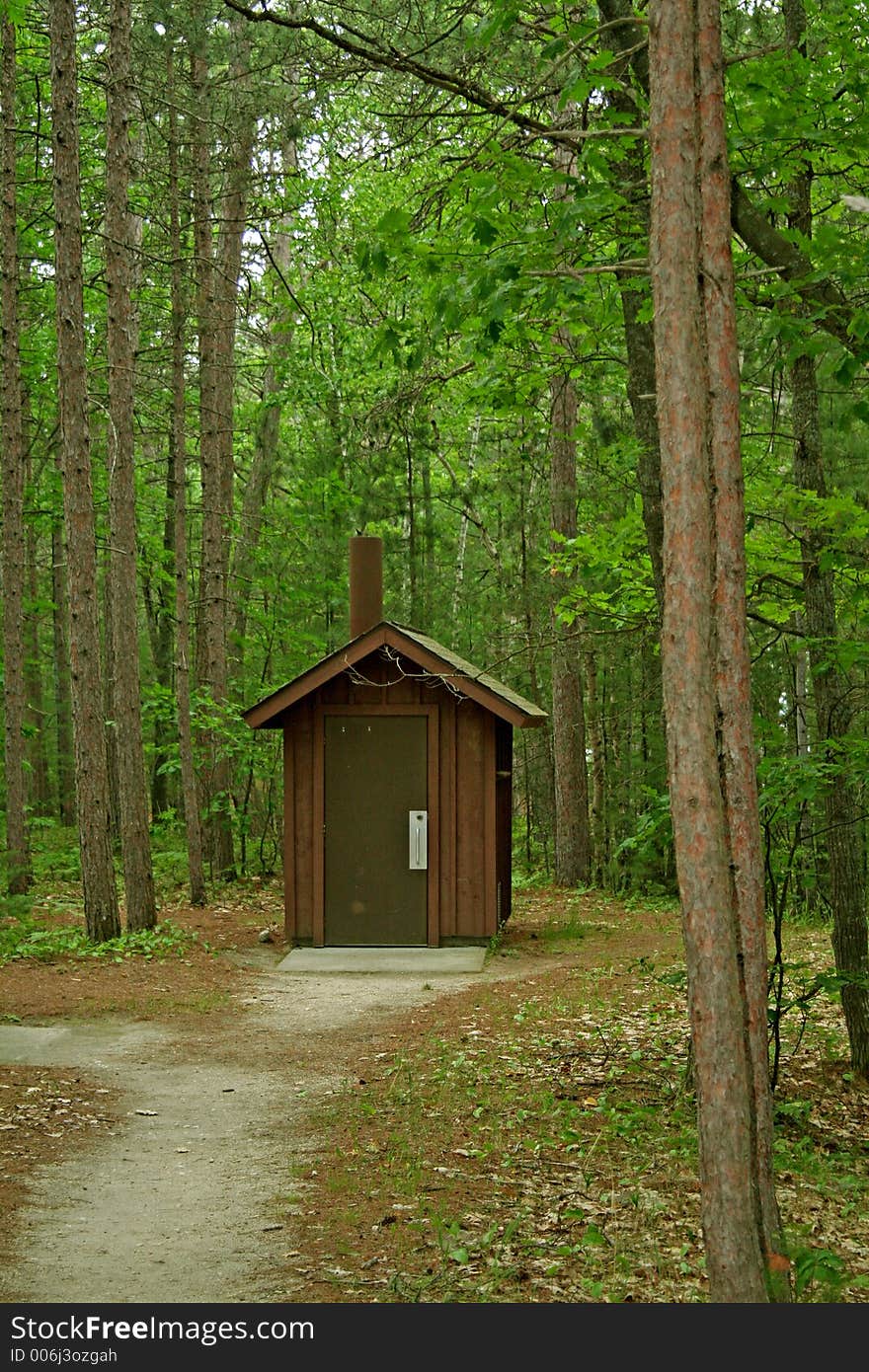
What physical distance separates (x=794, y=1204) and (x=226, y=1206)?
2672mm

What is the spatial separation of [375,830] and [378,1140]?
7.67 metres

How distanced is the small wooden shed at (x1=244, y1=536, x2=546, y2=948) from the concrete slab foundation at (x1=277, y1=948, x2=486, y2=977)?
234 mm

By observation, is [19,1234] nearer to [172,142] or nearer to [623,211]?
[623,211]

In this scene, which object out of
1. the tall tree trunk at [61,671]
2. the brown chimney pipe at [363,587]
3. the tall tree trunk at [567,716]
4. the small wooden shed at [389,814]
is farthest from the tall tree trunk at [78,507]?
the tall tree trunk at [61,671]

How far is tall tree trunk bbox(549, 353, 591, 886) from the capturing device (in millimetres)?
18781

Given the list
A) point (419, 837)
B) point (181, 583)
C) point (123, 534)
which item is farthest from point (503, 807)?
point (123, 534)

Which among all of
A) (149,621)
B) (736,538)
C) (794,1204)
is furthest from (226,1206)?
(149,621)

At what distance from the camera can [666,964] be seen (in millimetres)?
12352

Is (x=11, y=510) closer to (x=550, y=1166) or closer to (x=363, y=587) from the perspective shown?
(x=363, y=587)

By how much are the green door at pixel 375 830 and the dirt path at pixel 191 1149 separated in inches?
95.5

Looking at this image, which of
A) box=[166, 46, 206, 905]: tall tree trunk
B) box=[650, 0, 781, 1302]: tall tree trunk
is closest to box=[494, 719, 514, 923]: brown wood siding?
box=[166, 46, 206, 905]: tall tree trunk

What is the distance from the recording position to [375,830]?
14.8 metres

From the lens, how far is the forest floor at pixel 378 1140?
523 centimetres

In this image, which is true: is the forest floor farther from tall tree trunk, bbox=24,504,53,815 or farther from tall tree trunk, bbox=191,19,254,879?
tall tree trunk, bbox=24,504,53,815
